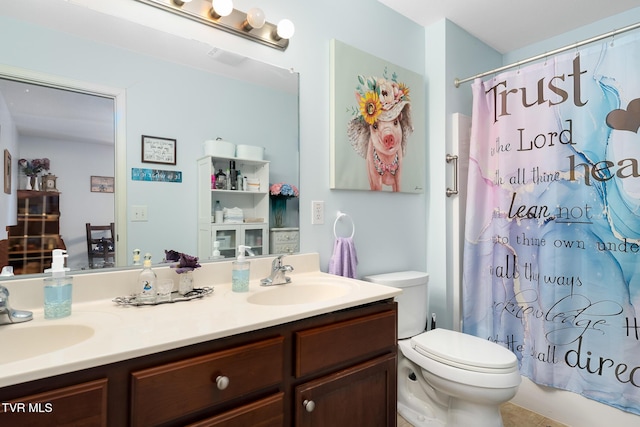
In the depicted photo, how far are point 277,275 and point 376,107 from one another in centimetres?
110

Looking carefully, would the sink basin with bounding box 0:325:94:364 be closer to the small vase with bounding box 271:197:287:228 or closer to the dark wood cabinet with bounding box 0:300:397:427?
the dark wood cabinet with bounding box 0:300:397:427

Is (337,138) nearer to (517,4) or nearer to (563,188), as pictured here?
(563,188)

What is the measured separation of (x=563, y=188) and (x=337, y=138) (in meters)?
1.22

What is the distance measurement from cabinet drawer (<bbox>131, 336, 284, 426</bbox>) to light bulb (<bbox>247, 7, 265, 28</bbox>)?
1.24 meters

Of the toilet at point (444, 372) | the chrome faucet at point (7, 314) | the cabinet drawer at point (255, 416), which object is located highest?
the chrome faucet at point (7, 314)

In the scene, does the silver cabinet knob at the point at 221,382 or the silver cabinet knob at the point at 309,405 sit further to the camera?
the silver cabinet knob at the point at 309,405

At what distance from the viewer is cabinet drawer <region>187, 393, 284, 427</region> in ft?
2.77

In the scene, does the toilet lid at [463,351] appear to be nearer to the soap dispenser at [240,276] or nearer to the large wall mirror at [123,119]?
the soap dispenser at [240,276]

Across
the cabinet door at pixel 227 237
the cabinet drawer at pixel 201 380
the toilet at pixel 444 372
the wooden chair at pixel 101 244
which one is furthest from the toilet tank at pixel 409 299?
the wooden chair at pixel 101 244

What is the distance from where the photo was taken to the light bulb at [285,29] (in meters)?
1.51

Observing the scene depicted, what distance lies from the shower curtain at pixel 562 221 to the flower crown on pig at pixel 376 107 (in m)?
0.46

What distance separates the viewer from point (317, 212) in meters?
1.72

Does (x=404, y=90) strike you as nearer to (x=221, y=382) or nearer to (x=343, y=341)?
(x=343, y=341)

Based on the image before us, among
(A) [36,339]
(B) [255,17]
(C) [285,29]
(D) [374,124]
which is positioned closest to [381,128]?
(D) [374,124]
